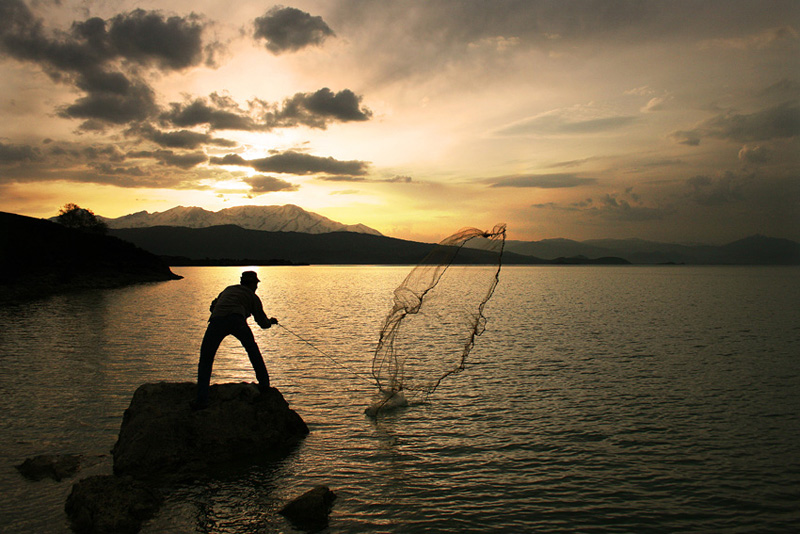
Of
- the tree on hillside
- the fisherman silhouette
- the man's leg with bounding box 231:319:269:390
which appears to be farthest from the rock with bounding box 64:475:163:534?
the tree on hillside

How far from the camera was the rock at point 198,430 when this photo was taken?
35.8ft

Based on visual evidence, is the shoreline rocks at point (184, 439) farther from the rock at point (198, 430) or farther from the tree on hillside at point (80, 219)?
the tree on hillside at point (80, 219)

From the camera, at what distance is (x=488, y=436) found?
1333cm

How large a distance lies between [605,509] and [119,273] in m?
112

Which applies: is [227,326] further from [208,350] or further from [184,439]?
[184,439]

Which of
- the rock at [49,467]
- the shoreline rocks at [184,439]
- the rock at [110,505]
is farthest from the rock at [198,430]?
the rock at [110,505]

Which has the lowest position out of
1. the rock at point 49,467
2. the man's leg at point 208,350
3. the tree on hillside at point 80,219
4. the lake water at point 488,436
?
the lake water at point 488,436

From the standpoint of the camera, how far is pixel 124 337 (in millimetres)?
30859

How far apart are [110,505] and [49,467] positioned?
340 cm

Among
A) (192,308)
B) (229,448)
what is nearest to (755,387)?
(229,448)

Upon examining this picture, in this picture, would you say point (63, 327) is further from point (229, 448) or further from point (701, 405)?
point (701, 405)

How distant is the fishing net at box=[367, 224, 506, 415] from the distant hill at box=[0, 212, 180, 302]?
5585 cm

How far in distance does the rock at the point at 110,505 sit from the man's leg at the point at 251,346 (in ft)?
11.7

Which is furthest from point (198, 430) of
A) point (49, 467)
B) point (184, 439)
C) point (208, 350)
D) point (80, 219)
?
point (80, 219)
